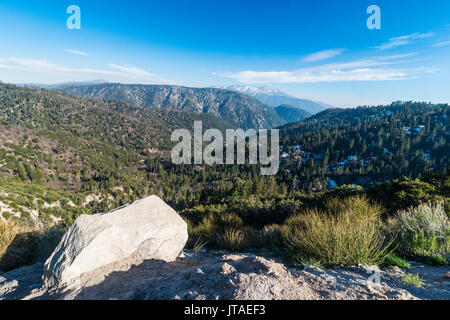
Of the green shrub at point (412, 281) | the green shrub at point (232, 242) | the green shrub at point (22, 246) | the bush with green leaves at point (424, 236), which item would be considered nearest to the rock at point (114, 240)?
the green shrub at point (232, 242)

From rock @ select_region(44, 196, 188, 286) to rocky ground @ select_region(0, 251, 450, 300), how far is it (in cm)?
19

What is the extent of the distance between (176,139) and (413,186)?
6453 inches

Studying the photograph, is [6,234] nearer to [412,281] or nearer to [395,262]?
[412,281]

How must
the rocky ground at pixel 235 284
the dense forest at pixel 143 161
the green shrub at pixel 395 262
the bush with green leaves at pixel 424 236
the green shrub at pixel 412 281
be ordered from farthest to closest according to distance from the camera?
the dense forest at pixel 143 161 < the bush with green leaves at pixel 424 236 < the green shrub at pixel 395 262 < the green shrub at pixel 412 281 < the rocky ground at pixel 235 284

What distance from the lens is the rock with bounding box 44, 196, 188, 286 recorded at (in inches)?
133

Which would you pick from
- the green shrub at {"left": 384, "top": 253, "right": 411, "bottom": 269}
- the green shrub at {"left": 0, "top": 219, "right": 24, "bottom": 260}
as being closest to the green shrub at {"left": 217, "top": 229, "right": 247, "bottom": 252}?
the green shrub at {"left": 384, "top": 253, "right": 411, "bottom": 269}

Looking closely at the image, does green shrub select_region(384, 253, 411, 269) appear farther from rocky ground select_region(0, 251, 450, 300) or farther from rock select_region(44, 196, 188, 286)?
rock select_region(44, 196, 188, 286)

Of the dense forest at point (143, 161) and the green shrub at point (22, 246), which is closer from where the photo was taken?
the green shrub at point (22, 246)

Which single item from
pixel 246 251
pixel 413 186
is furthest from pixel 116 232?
pixel 413 186

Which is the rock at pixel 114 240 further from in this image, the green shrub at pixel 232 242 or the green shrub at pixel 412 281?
the green shrub at pixel 412 281

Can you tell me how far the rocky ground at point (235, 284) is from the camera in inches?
94.3

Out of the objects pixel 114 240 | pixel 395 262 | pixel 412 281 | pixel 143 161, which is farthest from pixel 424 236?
pixel 143 161

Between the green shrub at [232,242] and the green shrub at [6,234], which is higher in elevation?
the green shrub at [6,234]

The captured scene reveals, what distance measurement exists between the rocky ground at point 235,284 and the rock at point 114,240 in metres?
0.19
